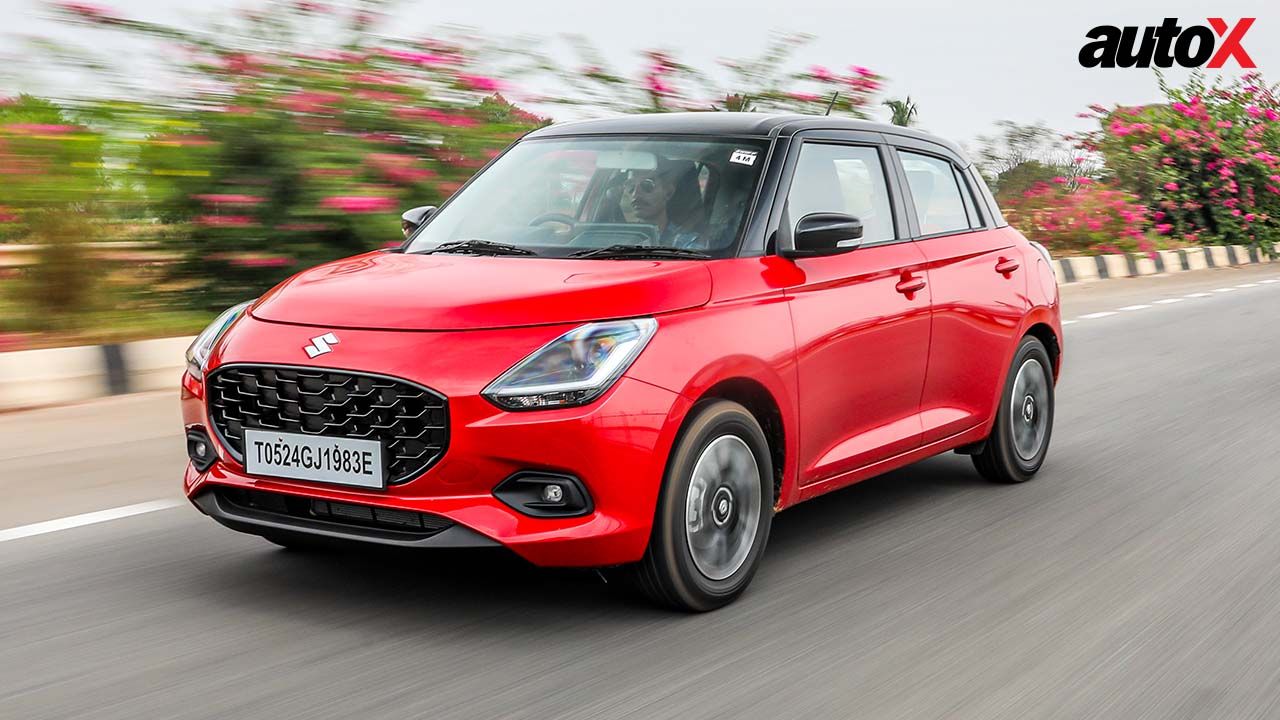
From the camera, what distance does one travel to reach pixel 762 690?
401cm

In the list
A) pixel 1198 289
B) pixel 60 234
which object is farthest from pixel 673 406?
pixel 1198 289

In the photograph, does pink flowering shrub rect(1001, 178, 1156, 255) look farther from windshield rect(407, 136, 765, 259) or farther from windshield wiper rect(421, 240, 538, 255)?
windshield wiper rect(421, 240, 538, 255)

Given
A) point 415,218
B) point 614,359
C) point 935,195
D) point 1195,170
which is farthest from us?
point 1195,170

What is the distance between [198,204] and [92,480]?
4.08 m

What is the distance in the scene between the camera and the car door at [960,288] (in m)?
6.12

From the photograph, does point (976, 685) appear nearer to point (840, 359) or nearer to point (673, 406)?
point (673, 406)

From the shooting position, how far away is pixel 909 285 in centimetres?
584

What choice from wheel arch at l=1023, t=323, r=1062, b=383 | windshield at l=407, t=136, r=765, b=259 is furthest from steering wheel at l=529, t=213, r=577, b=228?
wheel arch at l=1023, t=323, r=1062, b=383

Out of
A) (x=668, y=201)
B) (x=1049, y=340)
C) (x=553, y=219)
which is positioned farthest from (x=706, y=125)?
(x=1049, y=340)

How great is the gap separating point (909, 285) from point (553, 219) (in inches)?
54.7

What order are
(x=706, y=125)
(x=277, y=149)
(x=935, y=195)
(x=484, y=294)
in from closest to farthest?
(x=484, y=294) → (x=706, y=125) → (x=935, y=195) → (x=277, y=149)

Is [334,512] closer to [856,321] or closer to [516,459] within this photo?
[516,459]

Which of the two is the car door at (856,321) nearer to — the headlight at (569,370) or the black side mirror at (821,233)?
the black side mirror at (821,233)

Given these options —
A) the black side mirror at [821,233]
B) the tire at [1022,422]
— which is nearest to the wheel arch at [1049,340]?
the tire at [1022,422]
